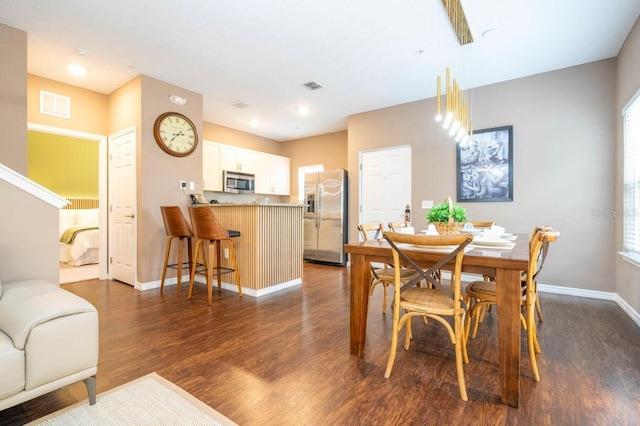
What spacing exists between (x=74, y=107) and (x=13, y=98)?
1.21 m

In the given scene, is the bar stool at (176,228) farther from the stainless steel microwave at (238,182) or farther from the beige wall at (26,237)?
the stainless steel microwave at (238,182)

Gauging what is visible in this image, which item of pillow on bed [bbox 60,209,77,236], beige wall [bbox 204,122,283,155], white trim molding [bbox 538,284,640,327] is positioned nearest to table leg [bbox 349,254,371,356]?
white trim molding [bbox 538,284,640,327]

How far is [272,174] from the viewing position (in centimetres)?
680

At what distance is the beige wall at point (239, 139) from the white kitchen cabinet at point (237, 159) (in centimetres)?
38

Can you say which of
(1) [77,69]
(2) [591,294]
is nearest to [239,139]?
(1) [77,69]

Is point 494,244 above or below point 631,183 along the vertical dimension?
below

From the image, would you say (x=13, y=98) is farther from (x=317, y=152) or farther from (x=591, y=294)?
(x=591, y=294)

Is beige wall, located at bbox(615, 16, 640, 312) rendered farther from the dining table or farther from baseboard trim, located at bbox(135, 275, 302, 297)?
baseboard trim, located at bbox(135, 275, 302, 297)

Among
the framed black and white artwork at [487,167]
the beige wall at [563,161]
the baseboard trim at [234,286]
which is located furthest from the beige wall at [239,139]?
the framed black and white artwork at [487,167]

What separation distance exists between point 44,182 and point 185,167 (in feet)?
14.7

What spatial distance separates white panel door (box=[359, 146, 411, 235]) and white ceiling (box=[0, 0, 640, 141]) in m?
1.06

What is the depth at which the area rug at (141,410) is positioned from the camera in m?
1.41

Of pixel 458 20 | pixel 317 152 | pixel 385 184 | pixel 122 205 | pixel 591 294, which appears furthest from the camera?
pixel 317 152


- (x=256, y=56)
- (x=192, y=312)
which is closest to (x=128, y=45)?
(x=256, y=56)
